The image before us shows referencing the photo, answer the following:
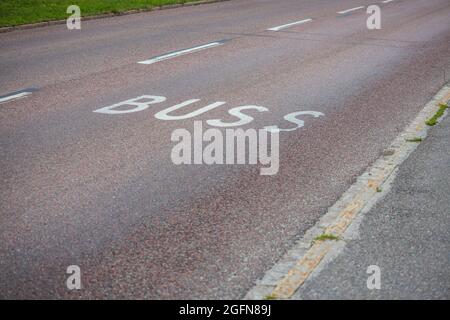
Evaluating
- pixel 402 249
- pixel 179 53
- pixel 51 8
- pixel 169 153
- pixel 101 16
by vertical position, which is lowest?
pixel 402 249

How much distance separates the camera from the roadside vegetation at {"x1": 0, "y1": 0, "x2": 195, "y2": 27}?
1684 cm

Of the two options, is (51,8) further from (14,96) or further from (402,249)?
(402,249)

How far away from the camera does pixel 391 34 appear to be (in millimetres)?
15875

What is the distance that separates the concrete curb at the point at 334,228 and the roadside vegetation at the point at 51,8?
12159 mm

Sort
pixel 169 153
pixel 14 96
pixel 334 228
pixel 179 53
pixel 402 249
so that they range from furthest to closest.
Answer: pixel 179 53 → pixel 14 96 → pixel 169 153 → pixel 334 228 → pixel 402 249

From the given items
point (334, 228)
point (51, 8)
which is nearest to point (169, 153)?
point (334, 228)

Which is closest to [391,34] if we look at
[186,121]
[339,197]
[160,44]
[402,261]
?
[160,44]

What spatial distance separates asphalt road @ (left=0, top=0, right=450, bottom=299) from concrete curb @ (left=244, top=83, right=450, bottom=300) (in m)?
0.12

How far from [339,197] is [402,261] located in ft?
4.39

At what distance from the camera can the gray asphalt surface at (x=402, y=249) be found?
4.07m

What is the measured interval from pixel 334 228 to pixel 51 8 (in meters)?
15.9

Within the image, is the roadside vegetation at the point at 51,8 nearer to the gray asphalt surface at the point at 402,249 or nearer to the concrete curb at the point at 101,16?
the concrete curb at the point at 101,16

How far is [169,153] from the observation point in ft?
22.3
